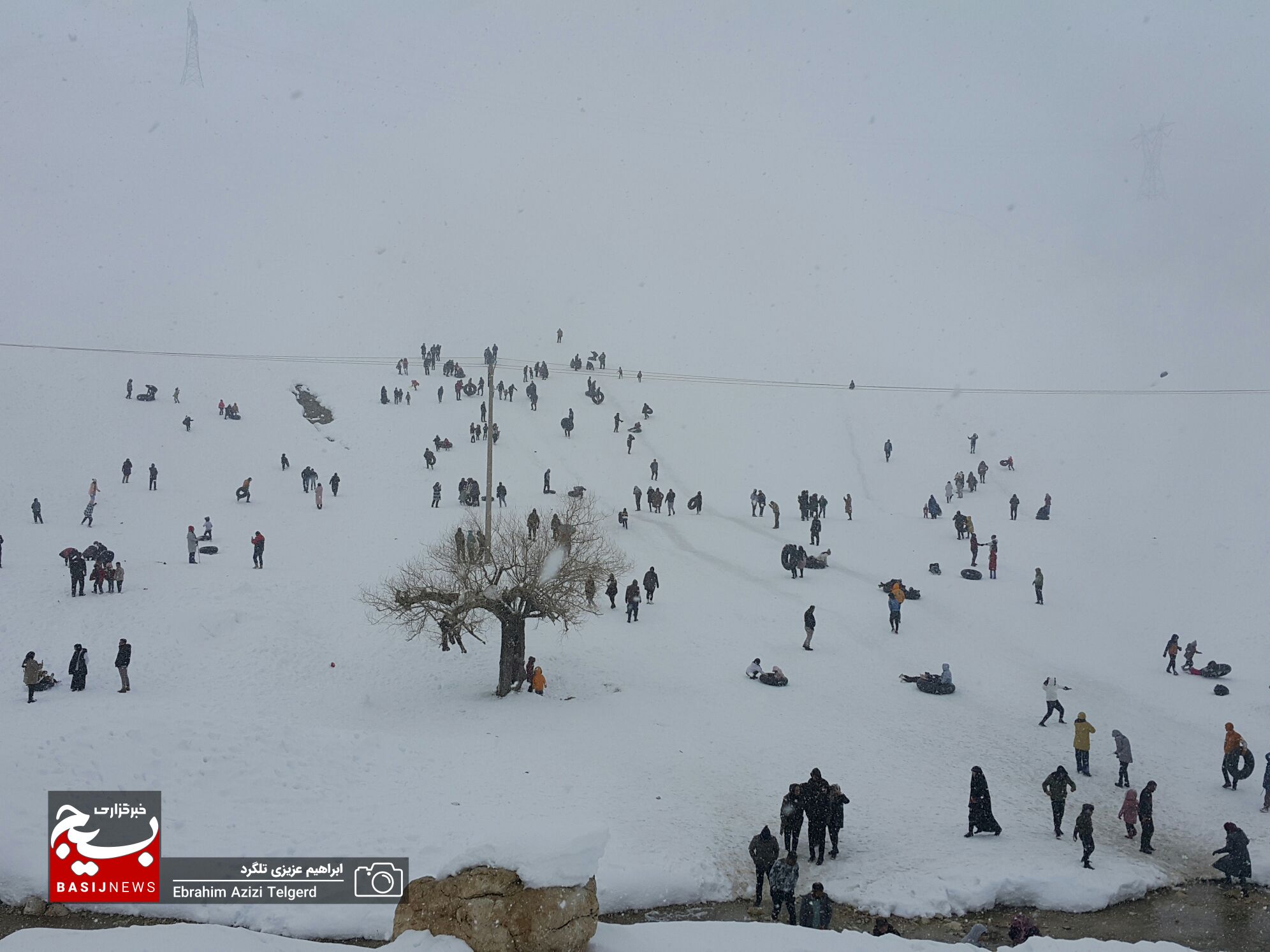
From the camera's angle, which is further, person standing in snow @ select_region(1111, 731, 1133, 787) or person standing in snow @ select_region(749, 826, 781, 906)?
person standing in snow @ select_region(1111, 731, 1133, 787)

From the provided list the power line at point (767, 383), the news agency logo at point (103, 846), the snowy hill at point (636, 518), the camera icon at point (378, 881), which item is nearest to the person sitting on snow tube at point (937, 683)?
the snowy hill at point (636, 518)

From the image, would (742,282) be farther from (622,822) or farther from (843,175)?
(622,822)

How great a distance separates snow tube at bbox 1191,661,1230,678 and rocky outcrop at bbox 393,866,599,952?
21.2 meters

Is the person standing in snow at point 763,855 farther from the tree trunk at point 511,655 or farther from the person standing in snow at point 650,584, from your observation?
the person standing in snow at point 650,584

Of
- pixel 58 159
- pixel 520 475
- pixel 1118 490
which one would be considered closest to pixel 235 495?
pixel 520 475

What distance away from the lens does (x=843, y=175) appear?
140125 millimetres

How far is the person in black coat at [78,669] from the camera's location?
59.9 ft

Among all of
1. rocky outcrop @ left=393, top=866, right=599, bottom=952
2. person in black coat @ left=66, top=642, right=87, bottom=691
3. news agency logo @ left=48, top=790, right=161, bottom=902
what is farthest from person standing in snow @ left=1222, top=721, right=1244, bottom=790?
person in black coat @ left=66, top=642, right=87, bottom=691

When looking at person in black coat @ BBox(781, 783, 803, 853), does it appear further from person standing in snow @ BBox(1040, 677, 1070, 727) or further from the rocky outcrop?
person standing in snow @ BBox(1040, 677, 1070, 727)

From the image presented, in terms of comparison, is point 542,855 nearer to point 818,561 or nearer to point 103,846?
point 103,846

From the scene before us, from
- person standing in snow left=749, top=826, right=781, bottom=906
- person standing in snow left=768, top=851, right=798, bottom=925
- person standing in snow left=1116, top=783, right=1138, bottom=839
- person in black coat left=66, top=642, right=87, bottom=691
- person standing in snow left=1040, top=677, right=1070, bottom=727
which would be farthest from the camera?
person standing in snow left=1040, top=677, right=1070, bottom=727

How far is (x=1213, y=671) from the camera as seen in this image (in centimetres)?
2280

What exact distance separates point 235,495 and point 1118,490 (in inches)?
1608

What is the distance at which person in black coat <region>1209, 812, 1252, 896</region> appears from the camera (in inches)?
501
